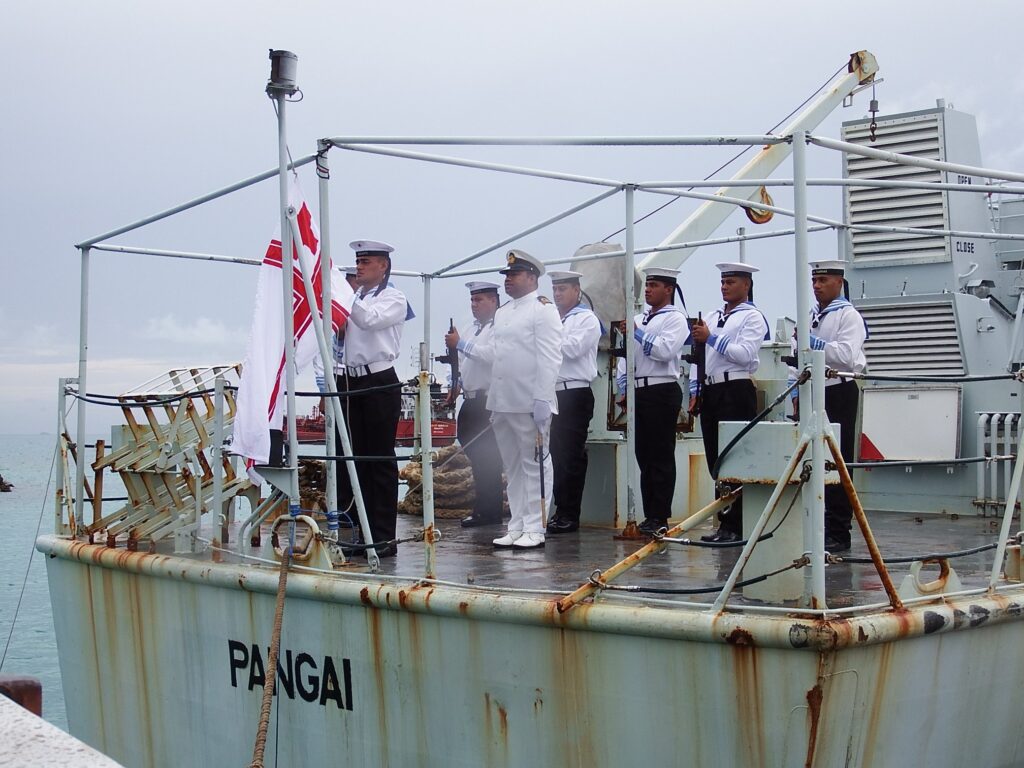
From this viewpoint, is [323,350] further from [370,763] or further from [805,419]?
[805,419]

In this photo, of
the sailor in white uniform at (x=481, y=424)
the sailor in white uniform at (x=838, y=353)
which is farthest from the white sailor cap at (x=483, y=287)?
the sailor in white uniform at (x=838, y=353)

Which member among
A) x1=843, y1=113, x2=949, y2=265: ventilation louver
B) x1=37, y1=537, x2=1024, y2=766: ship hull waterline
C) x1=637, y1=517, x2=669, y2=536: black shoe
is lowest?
x1=37, y1=537, x2=1024, y2=766: ship hull waterline

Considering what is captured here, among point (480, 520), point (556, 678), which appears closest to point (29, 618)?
point (480, 520)

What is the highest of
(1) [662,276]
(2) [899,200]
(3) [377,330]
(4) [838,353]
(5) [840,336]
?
(2) [899,200]

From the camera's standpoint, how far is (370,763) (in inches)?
244

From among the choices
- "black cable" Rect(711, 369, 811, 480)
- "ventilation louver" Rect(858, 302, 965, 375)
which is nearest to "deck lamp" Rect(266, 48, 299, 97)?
"black cable" Rect(711, 369, 811, 480)

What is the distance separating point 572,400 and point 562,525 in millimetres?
868

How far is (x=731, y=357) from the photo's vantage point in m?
7.92

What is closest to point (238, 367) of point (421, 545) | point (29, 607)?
point (421, 545)

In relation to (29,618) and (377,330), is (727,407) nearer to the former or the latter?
Result: (377,330)

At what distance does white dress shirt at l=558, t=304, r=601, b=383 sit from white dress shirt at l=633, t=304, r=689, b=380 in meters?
0.31

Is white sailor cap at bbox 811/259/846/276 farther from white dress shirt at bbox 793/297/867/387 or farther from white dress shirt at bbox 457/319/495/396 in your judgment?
white dress shirt at bbox 457/319/495/396

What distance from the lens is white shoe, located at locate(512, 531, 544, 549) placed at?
7797mm

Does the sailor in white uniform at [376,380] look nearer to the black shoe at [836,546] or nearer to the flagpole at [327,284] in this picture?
the flagpole at [327,284]
